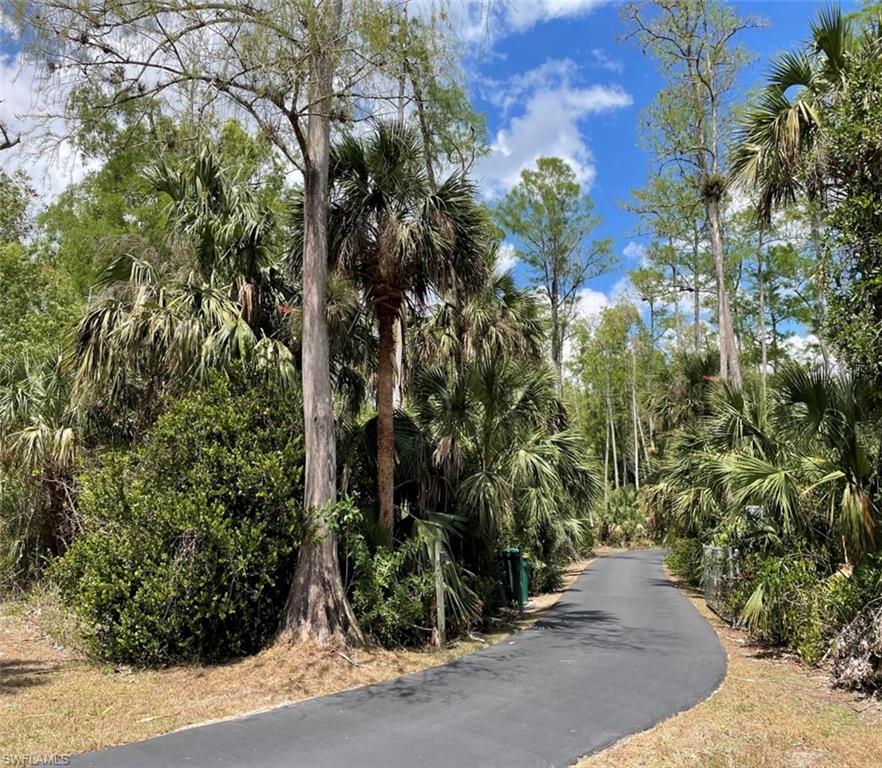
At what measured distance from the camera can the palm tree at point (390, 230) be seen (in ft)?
34.5

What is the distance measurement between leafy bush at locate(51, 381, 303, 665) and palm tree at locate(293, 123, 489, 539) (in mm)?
2120

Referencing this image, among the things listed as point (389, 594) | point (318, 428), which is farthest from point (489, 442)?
point (318, 428)

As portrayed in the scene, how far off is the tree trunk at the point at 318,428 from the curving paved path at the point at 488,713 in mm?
1446

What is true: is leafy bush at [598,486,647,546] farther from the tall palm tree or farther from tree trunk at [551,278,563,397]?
the tall palm tree

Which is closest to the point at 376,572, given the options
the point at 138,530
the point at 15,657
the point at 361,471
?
the point at 361,471

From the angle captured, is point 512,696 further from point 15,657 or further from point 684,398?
point 684,398

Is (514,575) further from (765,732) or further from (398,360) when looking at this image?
(765,732)

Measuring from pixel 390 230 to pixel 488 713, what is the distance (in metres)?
6.73

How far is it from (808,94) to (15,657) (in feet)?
41.2

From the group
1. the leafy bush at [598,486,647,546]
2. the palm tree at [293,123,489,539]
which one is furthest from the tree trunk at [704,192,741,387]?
the leafy bush at [598,486,647,546]

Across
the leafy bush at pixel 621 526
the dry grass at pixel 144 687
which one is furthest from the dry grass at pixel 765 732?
the leafy bush at pixel 621 526

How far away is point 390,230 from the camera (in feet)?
34.6

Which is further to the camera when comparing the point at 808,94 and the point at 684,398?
the point at 684,398

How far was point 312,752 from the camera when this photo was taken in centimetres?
563
